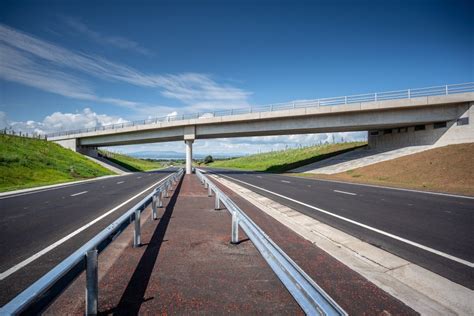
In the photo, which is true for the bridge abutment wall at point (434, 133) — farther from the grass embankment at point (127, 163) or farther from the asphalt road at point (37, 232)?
the grass embankment at point (127, 163)

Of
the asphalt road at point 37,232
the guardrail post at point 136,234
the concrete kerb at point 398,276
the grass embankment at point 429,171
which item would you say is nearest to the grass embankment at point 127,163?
the grass embankment at point 429,171

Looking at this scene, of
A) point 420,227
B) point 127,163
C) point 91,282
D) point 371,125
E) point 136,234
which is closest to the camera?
point 91,282

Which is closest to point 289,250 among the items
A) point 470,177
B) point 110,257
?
point 110,257

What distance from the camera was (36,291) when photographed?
1952mm

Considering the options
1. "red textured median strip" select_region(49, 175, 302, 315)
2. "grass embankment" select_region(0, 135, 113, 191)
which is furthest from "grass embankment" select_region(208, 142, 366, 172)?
"red textured median strip" select_region(49, 175, 302, 315)

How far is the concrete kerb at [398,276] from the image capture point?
129 inches

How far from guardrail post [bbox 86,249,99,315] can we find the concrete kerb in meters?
3.83

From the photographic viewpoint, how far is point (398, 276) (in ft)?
13.3

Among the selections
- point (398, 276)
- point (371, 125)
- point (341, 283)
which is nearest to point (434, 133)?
point (371, 125)

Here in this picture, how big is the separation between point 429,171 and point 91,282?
2644 centimetres

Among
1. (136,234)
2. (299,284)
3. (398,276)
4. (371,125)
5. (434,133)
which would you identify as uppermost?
(371,125)

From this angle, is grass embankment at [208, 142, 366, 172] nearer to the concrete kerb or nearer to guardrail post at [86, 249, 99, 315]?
the concrete kerb

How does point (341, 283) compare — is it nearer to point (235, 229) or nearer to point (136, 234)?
point (235, 229)

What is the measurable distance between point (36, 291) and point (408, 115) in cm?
3359
